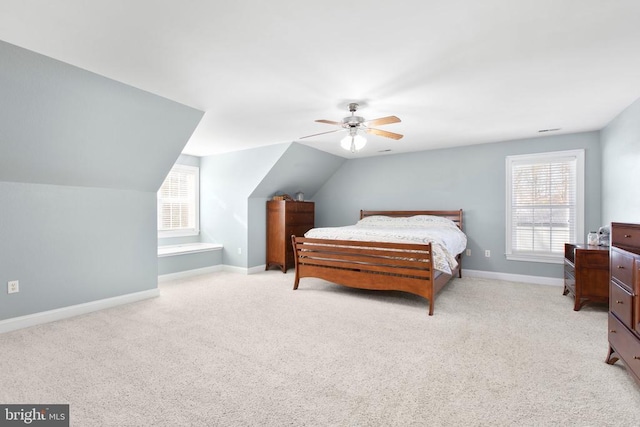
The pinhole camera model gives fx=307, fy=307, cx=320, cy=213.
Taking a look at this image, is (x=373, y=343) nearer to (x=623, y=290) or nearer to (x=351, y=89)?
(x=623, y=290)

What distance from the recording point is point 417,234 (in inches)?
155

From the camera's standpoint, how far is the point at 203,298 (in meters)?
4.09

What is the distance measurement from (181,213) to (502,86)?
18.5ft

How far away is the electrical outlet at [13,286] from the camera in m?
3.01

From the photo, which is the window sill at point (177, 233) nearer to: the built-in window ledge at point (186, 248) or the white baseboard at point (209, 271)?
the built-in window ledge at point (186, 248)

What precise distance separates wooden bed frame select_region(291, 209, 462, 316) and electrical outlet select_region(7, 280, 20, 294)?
3.03 m

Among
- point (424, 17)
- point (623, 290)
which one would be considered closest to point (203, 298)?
point (424, 17)

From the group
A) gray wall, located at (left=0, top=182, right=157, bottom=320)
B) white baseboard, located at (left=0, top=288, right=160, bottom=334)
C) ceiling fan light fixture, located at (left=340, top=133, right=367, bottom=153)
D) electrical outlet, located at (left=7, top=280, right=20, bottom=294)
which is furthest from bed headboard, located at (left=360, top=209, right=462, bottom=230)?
electrical outlet, located at (left=7, top=280, right=20, bottom=294)

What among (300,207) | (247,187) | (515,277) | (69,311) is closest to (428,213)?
(515,277)

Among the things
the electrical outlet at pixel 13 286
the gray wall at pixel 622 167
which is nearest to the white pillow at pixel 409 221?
the gray wall at pixel 622 167

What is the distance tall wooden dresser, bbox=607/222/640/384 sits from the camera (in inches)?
73.5

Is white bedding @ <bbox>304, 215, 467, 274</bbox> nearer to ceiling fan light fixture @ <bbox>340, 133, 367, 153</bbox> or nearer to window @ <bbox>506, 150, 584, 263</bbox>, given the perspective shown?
window @ <bbox>506, 150, 584, 263</bbox>

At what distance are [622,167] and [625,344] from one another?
255 cm

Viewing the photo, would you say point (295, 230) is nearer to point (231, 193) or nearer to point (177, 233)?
point (231, 193)
